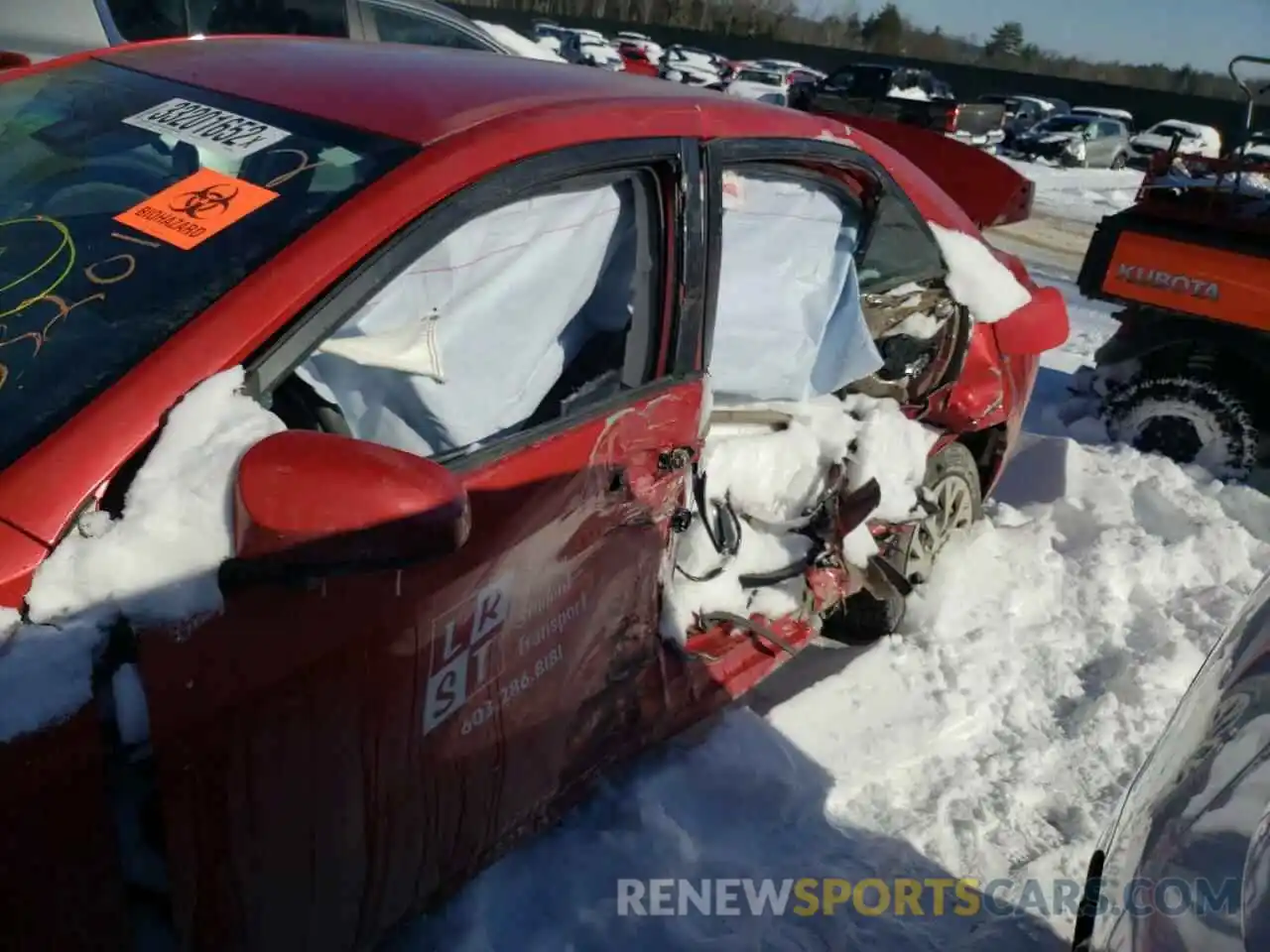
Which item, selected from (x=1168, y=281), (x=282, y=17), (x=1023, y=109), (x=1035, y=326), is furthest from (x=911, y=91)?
(x=1035, y=326)

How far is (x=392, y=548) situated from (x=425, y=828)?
69cm

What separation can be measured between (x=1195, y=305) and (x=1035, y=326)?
1.87m

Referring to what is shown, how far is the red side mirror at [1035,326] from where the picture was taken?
372 cm

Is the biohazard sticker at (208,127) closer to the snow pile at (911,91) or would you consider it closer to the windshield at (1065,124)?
the snow pile at (911,91)

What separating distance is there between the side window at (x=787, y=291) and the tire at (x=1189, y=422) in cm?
307

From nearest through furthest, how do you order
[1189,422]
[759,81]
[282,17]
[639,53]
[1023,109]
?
[1189,422] < [282,17] < [759,81] < [1023,109] < [639,53]

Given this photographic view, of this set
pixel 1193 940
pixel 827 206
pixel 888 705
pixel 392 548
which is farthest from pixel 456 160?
pixel 888 705

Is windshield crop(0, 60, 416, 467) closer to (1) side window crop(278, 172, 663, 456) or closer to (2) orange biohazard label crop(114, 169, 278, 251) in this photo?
(2) orange biohazard label crop(114, 169, 278, 251)

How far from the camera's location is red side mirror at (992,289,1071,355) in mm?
3723

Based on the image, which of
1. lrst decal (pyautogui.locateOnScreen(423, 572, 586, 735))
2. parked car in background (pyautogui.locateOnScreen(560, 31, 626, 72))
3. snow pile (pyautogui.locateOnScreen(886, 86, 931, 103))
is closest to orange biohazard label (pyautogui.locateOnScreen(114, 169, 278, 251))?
lrst decal (pyautogui.locateOnScreen(423, 572, 586, 735))

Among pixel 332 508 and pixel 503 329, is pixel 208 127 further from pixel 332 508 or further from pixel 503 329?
pixel 332 508

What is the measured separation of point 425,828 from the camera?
1.87 meters

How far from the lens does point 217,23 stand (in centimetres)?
620

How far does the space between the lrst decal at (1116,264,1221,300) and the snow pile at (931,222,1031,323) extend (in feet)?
6.59
